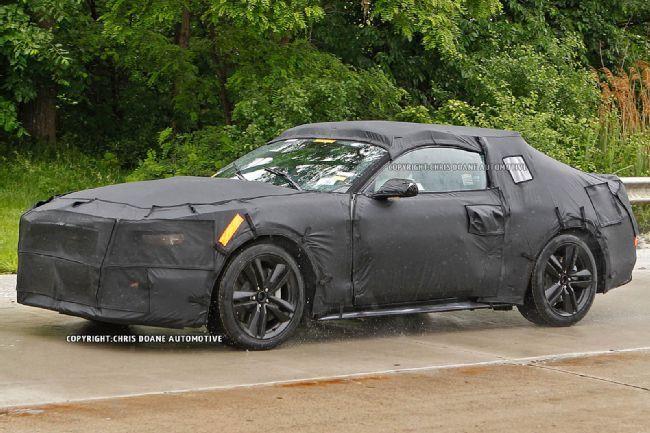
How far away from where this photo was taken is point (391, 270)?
8703mm

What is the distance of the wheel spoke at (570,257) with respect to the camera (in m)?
9.64

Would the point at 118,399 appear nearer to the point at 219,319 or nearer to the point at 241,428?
the point at 241,428

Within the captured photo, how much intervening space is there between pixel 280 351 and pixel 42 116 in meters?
11.4

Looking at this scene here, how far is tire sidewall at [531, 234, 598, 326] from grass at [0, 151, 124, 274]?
7073mm

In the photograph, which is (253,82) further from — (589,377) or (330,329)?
(589,377)

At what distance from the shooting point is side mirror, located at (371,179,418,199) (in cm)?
859

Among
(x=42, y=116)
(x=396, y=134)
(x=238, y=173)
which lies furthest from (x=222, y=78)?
(x=396, y=134)

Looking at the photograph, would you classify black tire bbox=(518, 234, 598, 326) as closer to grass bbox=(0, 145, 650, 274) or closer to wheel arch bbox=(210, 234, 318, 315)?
wheel arch bbox=(210, 234, 318, 315)

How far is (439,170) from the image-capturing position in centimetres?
920

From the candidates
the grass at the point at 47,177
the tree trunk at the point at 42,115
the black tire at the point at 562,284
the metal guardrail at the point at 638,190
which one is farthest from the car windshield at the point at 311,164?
the tree trunk at the point at 42,115

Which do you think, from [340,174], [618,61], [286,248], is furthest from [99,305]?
[618,61]

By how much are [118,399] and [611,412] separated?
2.66 meters

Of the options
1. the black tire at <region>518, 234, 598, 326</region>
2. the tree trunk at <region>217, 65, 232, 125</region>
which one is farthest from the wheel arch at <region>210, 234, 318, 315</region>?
the tree trunk at <region>217, 65, 232, 125</region>

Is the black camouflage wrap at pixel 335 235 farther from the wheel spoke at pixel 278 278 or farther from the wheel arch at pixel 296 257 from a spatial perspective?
the wheel spoke at pixel 278 278
